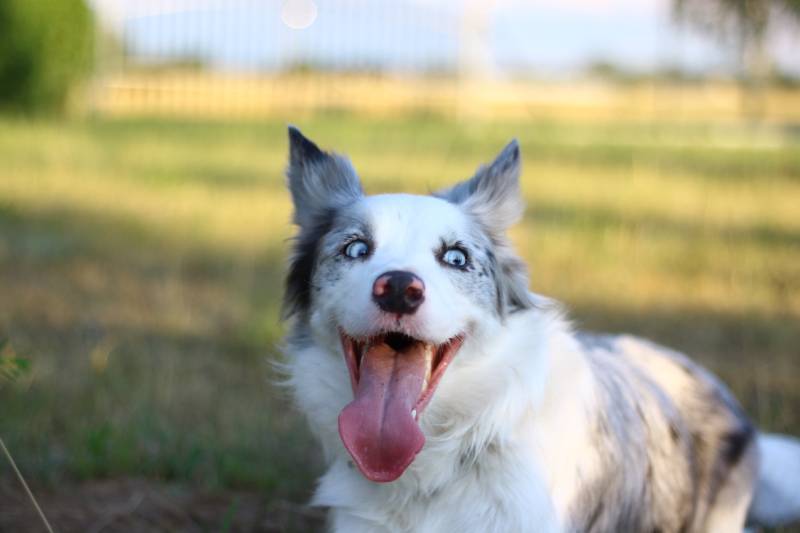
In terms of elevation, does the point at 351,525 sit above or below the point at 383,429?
below

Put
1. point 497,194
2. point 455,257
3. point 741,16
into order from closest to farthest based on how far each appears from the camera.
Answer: point 455,257 → point 497,194 → point 741,16

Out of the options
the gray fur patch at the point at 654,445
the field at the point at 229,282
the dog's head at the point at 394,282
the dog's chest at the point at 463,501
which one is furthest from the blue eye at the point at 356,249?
the gray fur patch at the point at 654,445

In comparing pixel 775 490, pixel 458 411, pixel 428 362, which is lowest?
pixel 775 490

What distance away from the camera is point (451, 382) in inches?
129

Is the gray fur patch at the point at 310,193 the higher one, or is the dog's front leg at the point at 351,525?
the gray fur patch at the point at 310,193

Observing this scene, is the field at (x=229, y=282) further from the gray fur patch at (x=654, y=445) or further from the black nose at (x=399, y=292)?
the gray fur patch at (x=654, y=445)

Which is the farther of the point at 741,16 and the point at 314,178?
the point at 741,16

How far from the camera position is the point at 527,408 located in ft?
10.9

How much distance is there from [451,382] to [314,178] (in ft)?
3.18

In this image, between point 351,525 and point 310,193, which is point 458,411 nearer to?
point 351,525

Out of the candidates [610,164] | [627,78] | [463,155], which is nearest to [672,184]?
[610,164]

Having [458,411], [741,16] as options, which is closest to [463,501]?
[458,411]

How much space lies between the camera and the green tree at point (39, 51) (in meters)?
18.0

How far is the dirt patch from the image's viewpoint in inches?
156
